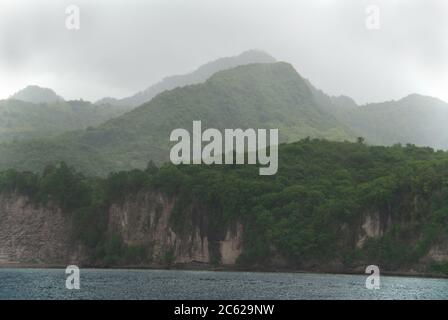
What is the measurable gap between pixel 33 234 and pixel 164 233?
29568 millimetres

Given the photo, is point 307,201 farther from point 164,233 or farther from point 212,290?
point 212,290

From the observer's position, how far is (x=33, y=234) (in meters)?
160

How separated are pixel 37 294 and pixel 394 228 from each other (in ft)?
247

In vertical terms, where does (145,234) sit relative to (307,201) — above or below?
below

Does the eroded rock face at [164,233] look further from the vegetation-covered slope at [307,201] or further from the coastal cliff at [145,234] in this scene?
the vegetation-covered slope at [307,201]

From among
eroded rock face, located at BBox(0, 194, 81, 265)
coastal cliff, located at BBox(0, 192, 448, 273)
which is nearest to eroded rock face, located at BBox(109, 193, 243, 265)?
coastal cliff, located at BBox(0, 192, 448, 273)

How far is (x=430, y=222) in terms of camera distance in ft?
424

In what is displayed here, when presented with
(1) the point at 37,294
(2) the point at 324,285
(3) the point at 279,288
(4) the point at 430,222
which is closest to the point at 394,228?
(4) the point at 430,222

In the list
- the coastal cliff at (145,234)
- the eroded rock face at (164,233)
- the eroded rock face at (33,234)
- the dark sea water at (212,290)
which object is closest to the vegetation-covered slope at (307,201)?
the coastal cliff at (145,234)

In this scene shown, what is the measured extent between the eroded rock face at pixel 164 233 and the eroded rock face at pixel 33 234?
10.9 m

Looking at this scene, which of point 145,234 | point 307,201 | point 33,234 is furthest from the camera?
point 33,234

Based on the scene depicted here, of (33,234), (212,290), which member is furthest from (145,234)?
(212,290)

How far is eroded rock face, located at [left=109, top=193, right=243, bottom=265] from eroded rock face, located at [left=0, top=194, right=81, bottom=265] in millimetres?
10875

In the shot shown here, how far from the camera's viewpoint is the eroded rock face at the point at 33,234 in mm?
157625
